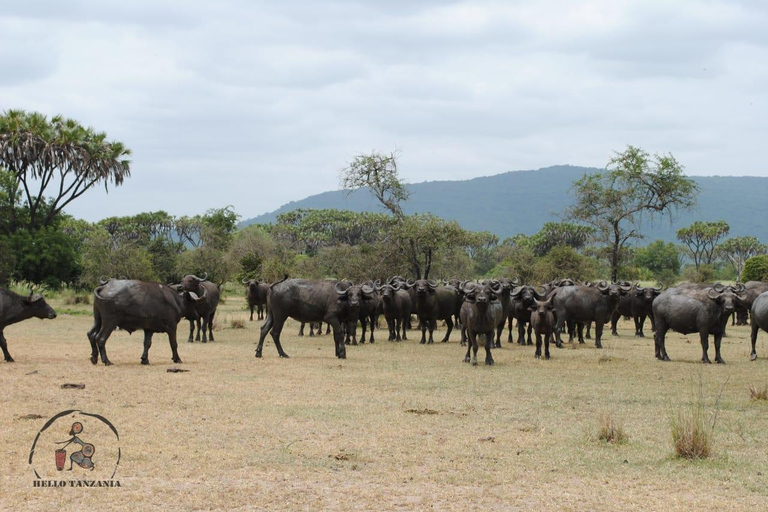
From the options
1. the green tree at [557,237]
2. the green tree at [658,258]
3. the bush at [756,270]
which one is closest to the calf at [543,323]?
the bush at [756,270]

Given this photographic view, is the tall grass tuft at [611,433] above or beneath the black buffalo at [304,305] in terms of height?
beneath

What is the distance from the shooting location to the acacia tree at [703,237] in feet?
317

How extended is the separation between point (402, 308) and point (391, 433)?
15.2m

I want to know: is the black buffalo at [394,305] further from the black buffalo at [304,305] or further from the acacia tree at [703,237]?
the acacia tree at [703,237]

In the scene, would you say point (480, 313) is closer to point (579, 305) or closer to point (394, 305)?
point (579, 305)

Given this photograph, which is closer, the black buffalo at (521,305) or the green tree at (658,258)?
the black buffalo at (521,305)

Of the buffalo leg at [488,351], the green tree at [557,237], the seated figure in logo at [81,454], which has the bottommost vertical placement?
the seated figure in logo at [81,454]

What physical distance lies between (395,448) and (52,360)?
10886 mm

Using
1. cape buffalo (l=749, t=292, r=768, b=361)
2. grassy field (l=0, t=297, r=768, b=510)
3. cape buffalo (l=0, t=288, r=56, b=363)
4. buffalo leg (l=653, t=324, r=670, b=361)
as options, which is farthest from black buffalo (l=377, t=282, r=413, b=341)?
cape buffalo (l=0, t=288, r=56, b=363)

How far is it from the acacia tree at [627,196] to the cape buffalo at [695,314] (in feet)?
82.4

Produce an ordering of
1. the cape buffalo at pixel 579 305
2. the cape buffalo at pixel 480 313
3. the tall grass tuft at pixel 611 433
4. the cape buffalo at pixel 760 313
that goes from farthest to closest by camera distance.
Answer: the cape buffalo at pixel 579 305 → the cape buffalo at pixel 760 313 → the cape buffalo at pixel 480 313 → the tall grass tuft at pixel 611 433

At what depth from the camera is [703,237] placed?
9744 cm

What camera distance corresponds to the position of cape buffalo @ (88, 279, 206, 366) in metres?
16.3

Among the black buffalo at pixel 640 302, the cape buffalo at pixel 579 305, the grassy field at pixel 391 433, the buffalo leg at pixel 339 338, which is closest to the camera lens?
the grassy field at pixel 391 433
